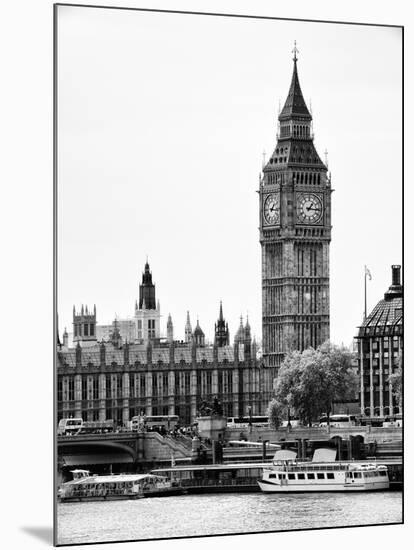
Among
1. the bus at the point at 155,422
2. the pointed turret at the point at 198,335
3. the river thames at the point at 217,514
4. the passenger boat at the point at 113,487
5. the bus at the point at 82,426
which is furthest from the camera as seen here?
the pointed turret at the point at 198,335

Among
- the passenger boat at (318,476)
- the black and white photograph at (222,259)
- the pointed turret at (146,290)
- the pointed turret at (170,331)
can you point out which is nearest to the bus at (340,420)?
the black and white photograph at (222,259)

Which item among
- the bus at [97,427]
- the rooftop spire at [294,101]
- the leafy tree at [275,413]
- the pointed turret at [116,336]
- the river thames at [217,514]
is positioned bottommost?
the river thames at [217,514]

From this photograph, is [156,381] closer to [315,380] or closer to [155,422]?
[155,422]

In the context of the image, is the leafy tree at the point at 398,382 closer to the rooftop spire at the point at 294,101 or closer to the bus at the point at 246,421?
the bus at the point at 246,421

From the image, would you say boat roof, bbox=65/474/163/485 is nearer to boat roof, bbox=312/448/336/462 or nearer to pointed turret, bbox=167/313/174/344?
pointed turret, bbox=167/313/174/344

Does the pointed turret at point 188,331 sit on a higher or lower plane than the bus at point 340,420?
higher

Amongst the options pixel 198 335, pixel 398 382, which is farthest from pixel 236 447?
pixel 398 382

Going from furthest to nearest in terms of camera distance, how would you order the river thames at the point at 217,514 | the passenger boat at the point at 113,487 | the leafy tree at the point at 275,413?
the leafy tree at the point at 275,413
the passenger boat at the point at 113,487
the river thames at the point at 217,514

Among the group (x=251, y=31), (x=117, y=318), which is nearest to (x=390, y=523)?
(x=117, y=318)
